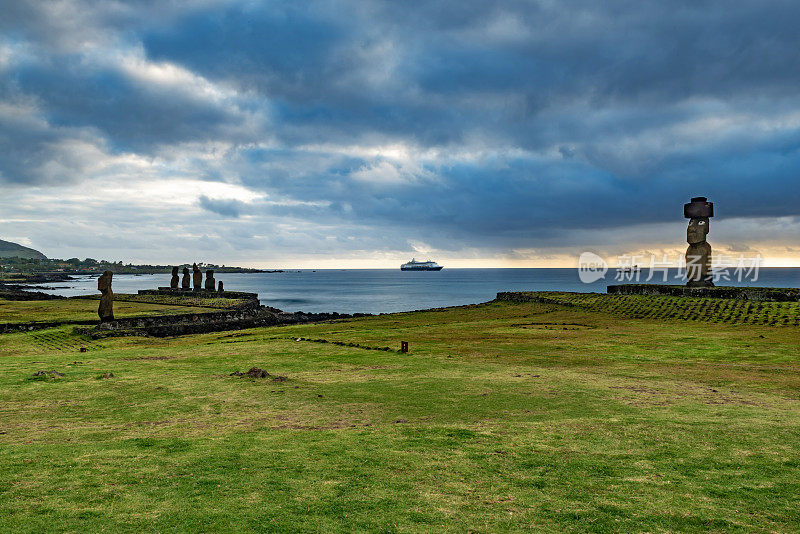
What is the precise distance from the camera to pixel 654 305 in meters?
54.0

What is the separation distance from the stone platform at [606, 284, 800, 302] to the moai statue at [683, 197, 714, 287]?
1555 mm

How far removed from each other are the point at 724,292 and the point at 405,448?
5863 centimetres

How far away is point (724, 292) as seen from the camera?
2169 inches

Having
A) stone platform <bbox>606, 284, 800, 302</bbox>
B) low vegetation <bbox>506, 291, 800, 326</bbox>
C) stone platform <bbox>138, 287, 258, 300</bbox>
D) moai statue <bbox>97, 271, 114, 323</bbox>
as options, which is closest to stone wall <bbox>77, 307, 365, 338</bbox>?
moai statue <bbox>97, 271, 114, 323</bbox>

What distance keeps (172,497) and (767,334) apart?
38.8m

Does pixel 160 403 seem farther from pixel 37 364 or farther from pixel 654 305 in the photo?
pixel 654 305

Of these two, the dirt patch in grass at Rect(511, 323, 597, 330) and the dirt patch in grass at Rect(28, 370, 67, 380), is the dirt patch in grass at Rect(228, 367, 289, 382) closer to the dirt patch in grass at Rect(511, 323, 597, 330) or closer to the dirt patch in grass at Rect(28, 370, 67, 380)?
the dirt patch in grass at Rect(28, 370, 67, 380)

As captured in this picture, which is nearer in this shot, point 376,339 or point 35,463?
point 35,463

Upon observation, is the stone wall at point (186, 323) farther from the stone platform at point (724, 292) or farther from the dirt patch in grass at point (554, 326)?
the stone platform at point (724, 292)

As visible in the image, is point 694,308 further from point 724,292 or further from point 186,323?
point 186,323

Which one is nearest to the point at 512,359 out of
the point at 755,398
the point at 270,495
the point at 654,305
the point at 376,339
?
the point at 755,398

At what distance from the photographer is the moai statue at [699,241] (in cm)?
5700

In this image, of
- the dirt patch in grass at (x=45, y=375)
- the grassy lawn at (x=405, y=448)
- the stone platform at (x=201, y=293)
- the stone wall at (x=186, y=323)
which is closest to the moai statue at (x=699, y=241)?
the grassy lawn at (x=405, y=448)

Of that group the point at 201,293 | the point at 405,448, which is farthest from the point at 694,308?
the point at 201,293
